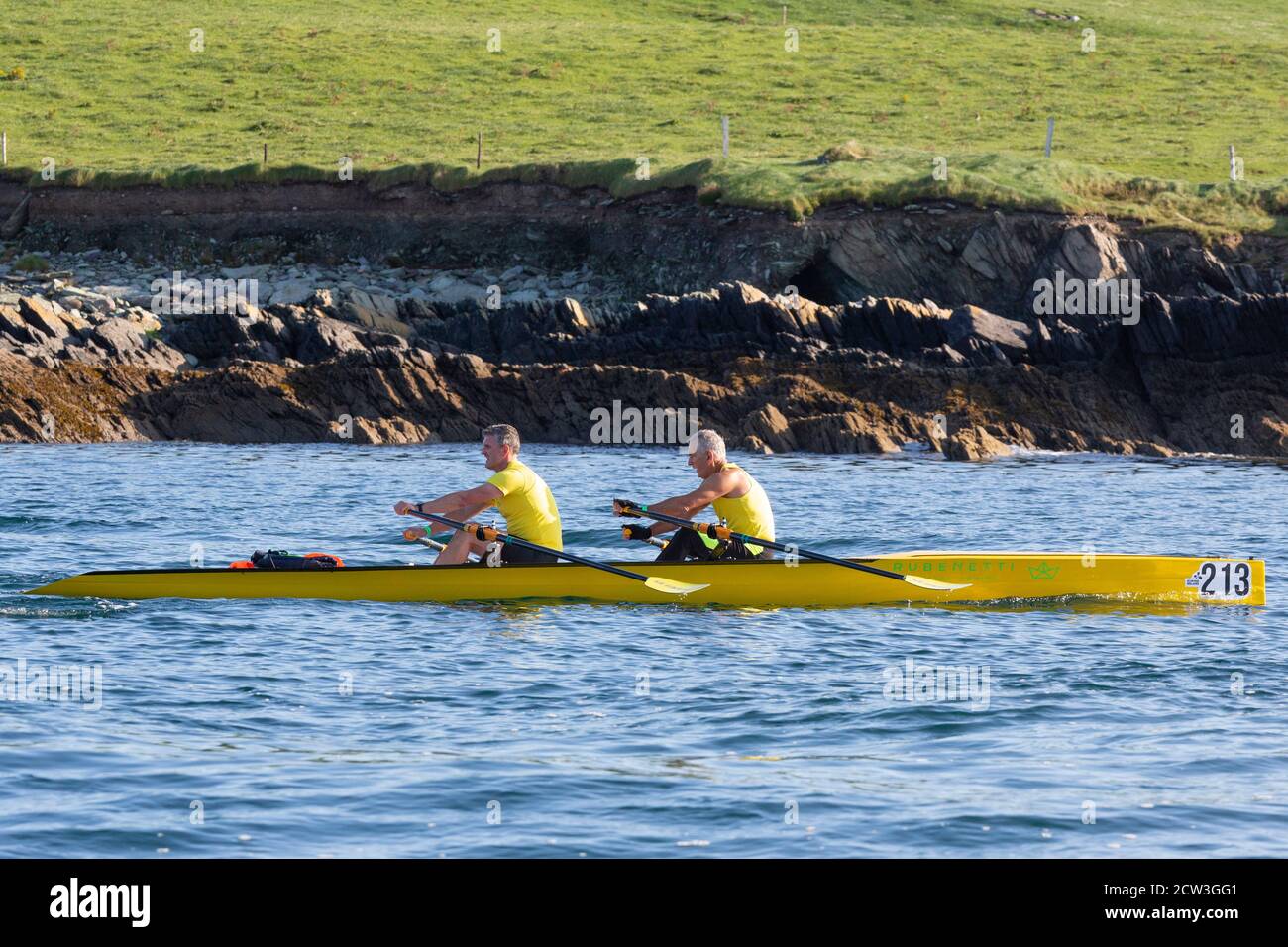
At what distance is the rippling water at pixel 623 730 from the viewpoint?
9469mm

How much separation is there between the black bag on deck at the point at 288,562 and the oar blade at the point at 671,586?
3150 mm

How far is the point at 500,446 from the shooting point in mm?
16438

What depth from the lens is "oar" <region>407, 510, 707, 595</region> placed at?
Result: 16.3 metres

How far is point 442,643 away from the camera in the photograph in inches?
589

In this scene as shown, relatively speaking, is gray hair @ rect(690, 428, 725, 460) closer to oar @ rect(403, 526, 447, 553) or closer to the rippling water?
the rippling water

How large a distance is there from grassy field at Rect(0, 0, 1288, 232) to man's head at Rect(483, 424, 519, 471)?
30.4 m

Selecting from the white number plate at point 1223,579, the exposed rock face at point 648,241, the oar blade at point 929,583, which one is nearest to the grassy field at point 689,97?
the exposed rock face at point 648,241

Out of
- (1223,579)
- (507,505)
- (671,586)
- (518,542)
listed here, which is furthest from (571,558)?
(1223,579)

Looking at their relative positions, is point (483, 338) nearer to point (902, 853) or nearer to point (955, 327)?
point (955, 327)

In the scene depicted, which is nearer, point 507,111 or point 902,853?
point 902,853

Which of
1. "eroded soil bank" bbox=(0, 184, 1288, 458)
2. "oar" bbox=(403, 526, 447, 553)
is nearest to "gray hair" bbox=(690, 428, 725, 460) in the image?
"oar" bbox=(403, 526, 447, 553)

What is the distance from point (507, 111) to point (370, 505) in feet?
126

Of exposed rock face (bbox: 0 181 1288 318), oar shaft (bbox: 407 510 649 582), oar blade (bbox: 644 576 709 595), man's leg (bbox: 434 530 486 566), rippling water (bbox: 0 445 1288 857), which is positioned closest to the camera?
rippling water (bbox: 0 445 1288 857)
